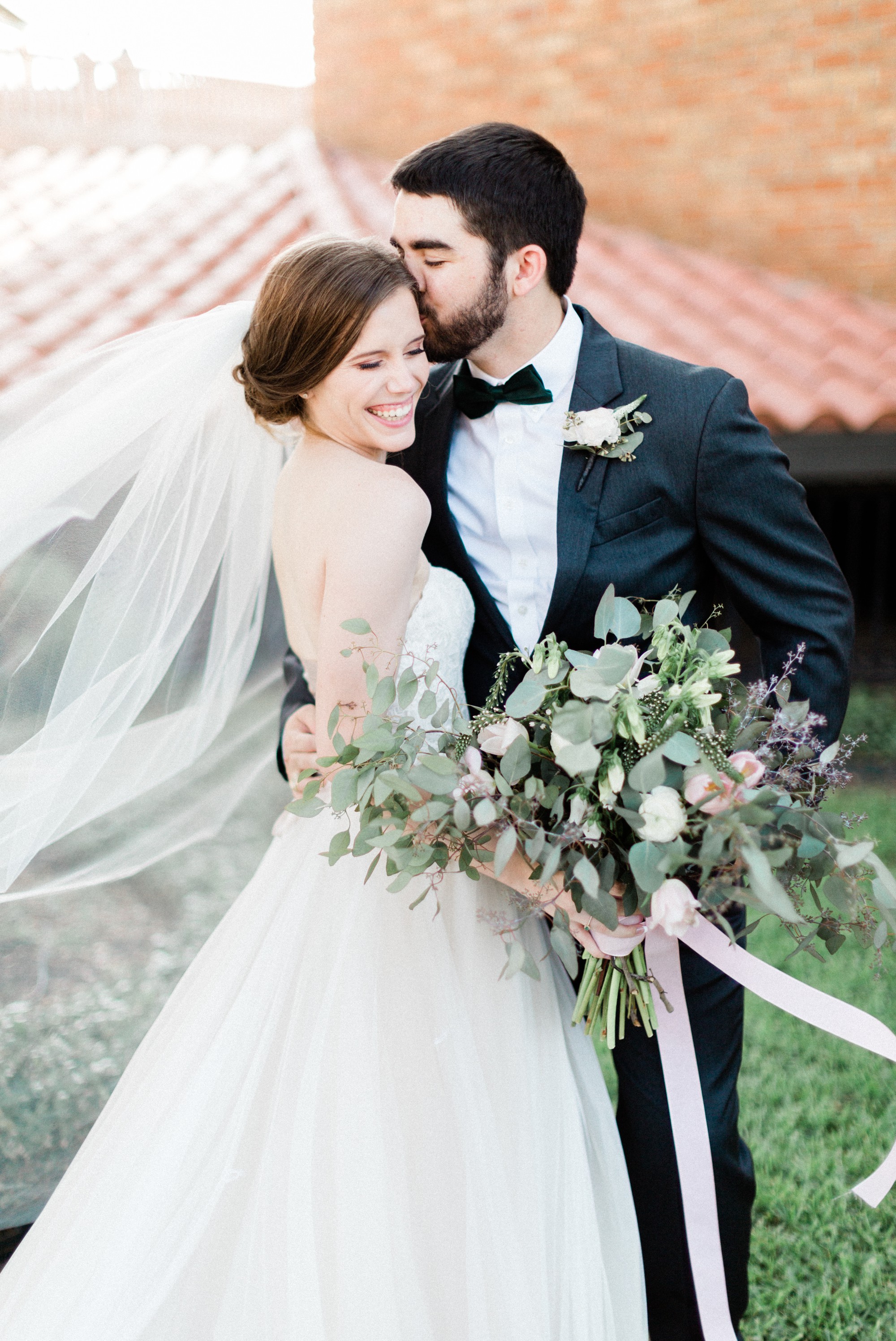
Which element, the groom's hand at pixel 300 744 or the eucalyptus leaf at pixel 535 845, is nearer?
the eucalyptus leaf at pixel 535 845

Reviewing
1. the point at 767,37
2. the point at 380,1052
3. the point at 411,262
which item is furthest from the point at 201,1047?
the point at 767,37

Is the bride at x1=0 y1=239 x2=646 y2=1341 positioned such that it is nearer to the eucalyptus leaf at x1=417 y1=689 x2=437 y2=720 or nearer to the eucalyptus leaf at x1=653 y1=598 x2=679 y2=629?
the eucalyptus leaf at x1=417 y1=689 x2=437 y2=720

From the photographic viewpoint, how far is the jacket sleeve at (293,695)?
97.7 inches

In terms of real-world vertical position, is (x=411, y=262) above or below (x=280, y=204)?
above

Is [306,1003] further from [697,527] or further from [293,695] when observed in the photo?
[697,527]

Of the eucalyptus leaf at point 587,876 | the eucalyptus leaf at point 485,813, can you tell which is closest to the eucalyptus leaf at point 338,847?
the eucalyptus leaf at point 485,813

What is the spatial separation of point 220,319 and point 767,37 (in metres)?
5.40

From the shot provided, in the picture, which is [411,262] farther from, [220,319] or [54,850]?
[54,850]

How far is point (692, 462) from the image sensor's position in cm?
202

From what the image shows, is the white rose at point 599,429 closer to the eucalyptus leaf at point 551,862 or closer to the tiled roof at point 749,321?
the eucalyptus leaf at point 551,862

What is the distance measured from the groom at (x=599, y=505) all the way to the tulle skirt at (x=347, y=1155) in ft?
0.79

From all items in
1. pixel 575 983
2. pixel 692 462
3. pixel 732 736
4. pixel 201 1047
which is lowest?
pixel 575 983

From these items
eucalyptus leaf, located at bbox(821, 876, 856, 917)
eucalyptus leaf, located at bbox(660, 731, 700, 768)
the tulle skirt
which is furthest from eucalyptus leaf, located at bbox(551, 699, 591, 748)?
the tulle skirt

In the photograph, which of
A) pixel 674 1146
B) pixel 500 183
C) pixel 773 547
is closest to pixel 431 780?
pixel 773 547
